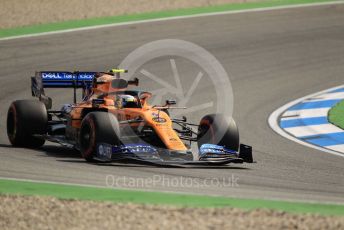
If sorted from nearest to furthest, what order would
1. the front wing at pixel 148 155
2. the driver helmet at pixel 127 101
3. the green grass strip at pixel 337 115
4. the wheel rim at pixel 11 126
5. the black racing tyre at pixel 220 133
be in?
the front wing at pixel 148 155
the black racing tyre at pixel 220 133
the driver helmet at pixel 127 101
the wheel rim at pixel 11 126
the green grass strip at pixel 337 115

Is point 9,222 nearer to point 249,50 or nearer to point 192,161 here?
point 192,161

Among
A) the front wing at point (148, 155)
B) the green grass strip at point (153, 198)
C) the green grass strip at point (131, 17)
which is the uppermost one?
the green grass strip at point (131, 17)

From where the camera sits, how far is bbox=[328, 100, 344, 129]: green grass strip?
17170 mm

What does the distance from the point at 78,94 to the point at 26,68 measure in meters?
2.08

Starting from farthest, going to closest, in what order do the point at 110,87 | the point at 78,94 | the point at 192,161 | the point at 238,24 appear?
the point at 238,24, the point at 78,94, the point at 110,87, the point at 192,161

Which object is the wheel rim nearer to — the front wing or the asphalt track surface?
the asphalt track surface

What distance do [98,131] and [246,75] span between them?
9.35 metres

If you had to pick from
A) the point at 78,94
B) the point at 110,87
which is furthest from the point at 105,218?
the point at 78,94

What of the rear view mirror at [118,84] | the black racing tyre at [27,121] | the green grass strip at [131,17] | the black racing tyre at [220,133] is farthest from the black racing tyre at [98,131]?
the green grass strip at [131,17]

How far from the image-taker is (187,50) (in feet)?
79.5

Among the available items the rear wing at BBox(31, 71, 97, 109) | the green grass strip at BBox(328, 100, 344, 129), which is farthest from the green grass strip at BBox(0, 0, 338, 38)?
the green grass strip at BBox(328, 100, 344, 129)

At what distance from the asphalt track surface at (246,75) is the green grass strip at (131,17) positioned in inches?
28.0

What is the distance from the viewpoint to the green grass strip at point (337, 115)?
676 inches

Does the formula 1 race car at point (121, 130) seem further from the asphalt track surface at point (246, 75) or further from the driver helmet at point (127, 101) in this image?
the asphalt track surface at point (246, 75)
